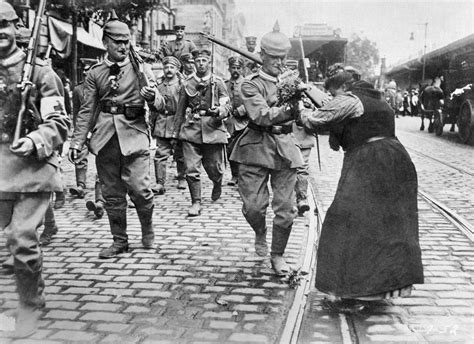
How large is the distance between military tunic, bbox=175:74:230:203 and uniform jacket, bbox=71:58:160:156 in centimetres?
226

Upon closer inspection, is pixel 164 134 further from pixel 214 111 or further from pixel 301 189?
pixel 301 189

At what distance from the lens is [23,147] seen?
3.56 m

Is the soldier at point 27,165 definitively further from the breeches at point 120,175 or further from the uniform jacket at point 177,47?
the uniform jacket at point 177,47

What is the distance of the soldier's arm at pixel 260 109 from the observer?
4.83 metres

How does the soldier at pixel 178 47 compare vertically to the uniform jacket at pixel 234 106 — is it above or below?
above

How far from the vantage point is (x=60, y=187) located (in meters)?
3.97

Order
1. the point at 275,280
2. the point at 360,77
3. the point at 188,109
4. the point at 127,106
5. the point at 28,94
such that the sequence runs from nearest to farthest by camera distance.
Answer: the point at 28,94 < the point at 360,77 < the point at 275,280 < the point at 127,106 < the point at 188,109

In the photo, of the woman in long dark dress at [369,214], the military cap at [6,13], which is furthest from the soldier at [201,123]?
the military cap at [6,13]

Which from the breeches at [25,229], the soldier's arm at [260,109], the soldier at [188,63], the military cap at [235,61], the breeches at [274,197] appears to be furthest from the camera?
the military cap at [235,61]

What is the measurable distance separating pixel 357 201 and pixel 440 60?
18885 mm

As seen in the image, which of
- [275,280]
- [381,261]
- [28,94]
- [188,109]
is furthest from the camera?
[188,109]

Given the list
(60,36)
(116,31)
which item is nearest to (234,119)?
(116,31)

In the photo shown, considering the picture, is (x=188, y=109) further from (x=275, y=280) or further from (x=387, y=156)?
(x=387, y=156)

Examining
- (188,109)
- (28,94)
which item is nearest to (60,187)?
(28,94)
